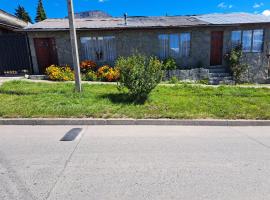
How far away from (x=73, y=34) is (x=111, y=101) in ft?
8.51

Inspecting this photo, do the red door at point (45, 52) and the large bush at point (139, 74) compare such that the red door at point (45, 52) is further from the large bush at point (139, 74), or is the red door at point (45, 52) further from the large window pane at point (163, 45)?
the large bush at point (139, 74)

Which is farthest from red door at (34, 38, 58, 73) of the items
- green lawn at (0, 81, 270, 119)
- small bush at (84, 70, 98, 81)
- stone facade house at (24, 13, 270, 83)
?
green lawn at (0, 81, 270, 119)

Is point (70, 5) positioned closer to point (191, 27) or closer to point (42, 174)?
point (42, 174)

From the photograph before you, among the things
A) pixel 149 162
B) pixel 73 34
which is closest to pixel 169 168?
pixel 149 162

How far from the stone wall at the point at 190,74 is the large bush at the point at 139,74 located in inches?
241

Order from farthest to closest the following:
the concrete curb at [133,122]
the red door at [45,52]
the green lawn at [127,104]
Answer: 1. the red door at [45,52]
2. the green lawn at [127,104]
3. the concrete curb at [133,122]

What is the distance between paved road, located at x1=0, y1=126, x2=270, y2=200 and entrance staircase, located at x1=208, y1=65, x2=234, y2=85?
8.13 meters

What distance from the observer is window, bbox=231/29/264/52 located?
14.1 m

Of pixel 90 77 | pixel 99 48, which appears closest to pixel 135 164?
pixel 90 77

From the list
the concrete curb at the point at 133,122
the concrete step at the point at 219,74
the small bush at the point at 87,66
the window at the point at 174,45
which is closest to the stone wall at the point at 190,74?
the concrete step at the point at 219,74

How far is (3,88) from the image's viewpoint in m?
9.00

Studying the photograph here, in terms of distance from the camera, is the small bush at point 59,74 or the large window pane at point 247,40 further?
the large window pane at point 247,40

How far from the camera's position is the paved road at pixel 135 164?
3.00m

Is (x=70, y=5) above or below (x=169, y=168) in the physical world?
above
